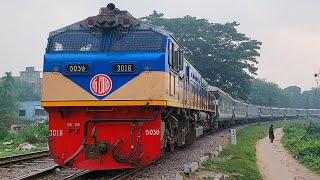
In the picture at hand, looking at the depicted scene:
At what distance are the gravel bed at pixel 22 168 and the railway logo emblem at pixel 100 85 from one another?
309 centimetres

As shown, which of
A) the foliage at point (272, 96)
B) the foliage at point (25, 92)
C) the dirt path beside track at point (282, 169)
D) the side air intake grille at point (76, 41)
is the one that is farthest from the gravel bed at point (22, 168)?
the foliage at point (25, 92)

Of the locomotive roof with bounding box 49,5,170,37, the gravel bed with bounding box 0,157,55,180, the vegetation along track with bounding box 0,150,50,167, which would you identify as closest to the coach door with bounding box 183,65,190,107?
the locomotive roof with bounding box 49,5,170,37

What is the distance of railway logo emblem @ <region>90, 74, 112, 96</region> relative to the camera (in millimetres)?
9273

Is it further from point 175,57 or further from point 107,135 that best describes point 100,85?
point 175,57

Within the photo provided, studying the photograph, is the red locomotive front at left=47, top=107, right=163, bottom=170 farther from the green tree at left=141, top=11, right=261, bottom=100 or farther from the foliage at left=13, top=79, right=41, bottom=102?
the foliage at left=13, top=79, right=41, bottom=102

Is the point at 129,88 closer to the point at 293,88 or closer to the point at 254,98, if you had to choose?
the point at 254,98

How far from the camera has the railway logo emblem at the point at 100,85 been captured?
9273 millimetres

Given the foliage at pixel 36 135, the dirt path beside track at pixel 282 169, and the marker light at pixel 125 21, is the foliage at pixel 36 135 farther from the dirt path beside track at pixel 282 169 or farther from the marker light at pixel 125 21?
the marker light at pixel 125 21

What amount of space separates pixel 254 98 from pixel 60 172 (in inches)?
2954

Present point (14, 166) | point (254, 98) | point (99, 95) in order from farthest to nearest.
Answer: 1. point (254, 98)
2. point (14, 166)
3. point (99, 95)

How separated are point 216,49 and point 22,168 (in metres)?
35.8

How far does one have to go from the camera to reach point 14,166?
12016 millimetres

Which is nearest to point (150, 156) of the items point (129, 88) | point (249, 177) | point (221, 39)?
point (129, 88)

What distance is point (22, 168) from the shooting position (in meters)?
11.8
